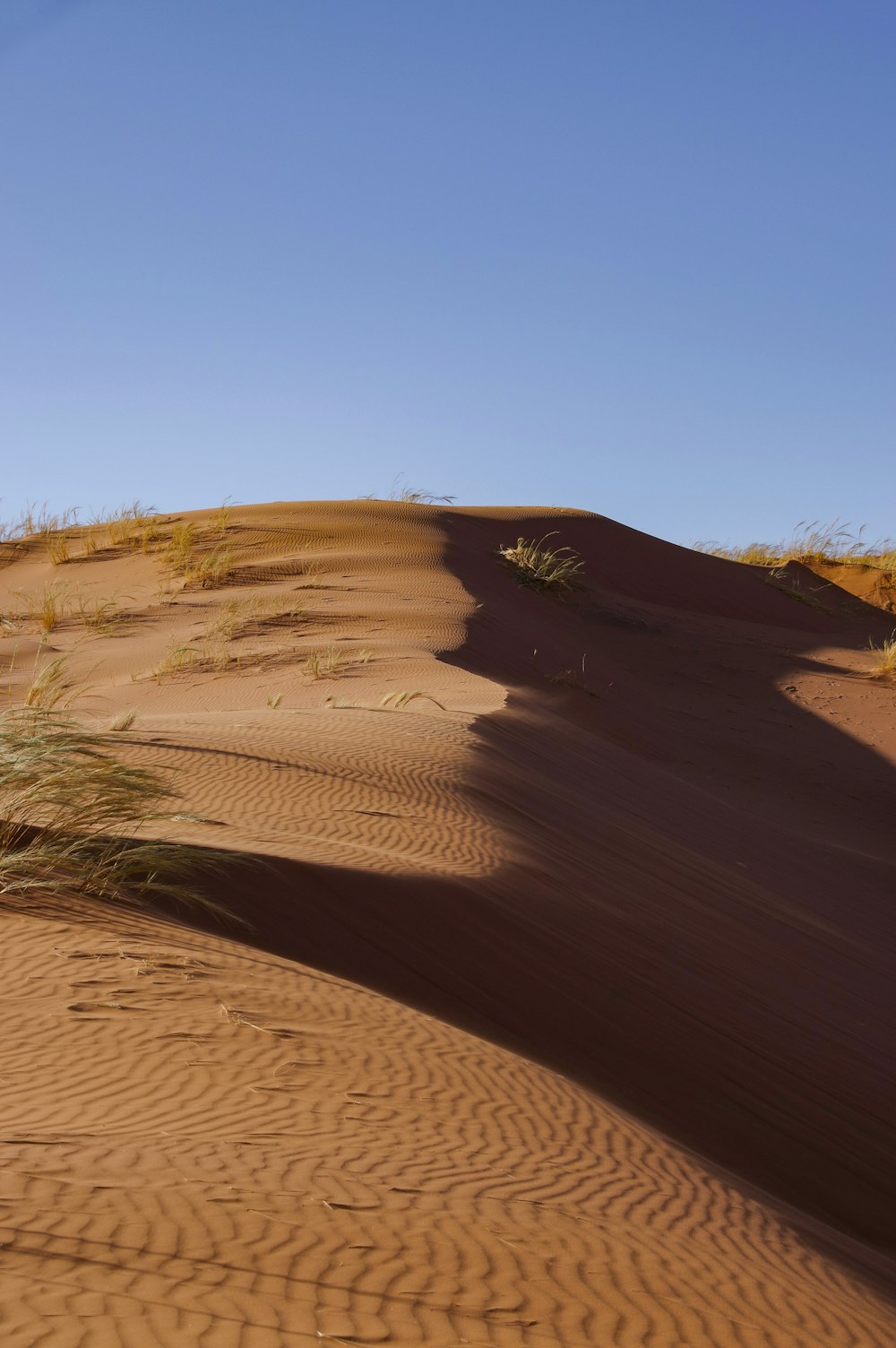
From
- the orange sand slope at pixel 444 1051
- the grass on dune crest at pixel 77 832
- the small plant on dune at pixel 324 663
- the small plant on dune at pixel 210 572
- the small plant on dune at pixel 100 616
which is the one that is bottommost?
the orange sand slope at pixel 444 1051

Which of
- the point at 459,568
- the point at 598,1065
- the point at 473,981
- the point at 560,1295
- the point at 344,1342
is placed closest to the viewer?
the point at 344,1342

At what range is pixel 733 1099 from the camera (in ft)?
14.1

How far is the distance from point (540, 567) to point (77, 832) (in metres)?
14.2

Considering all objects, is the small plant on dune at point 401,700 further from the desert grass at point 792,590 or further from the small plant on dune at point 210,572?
the desert grass at point 792,590

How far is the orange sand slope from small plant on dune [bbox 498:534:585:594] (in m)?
6.71

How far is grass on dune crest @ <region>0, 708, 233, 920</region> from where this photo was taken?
13.0ft

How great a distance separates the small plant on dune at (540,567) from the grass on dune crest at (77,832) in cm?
1344

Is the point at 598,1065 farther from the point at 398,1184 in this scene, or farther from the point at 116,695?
the point at 116,695

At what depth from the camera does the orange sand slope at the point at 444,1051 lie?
1963mm

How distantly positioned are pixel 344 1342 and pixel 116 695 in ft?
31.5

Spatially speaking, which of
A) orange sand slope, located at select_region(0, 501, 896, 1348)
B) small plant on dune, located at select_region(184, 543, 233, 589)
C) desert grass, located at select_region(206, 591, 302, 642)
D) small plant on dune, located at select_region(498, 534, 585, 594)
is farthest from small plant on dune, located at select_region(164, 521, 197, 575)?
orange sand slope, located at select_region(0, 501, 896, 1348)

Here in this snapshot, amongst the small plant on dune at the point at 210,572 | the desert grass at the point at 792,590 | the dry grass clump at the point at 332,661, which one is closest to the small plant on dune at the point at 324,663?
the dry grass clump at the point at 332,661

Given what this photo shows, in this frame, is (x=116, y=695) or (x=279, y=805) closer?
(x=279, y=805)

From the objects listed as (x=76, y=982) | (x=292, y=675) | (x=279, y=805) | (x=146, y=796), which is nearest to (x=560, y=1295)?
(x=76, y=982)
